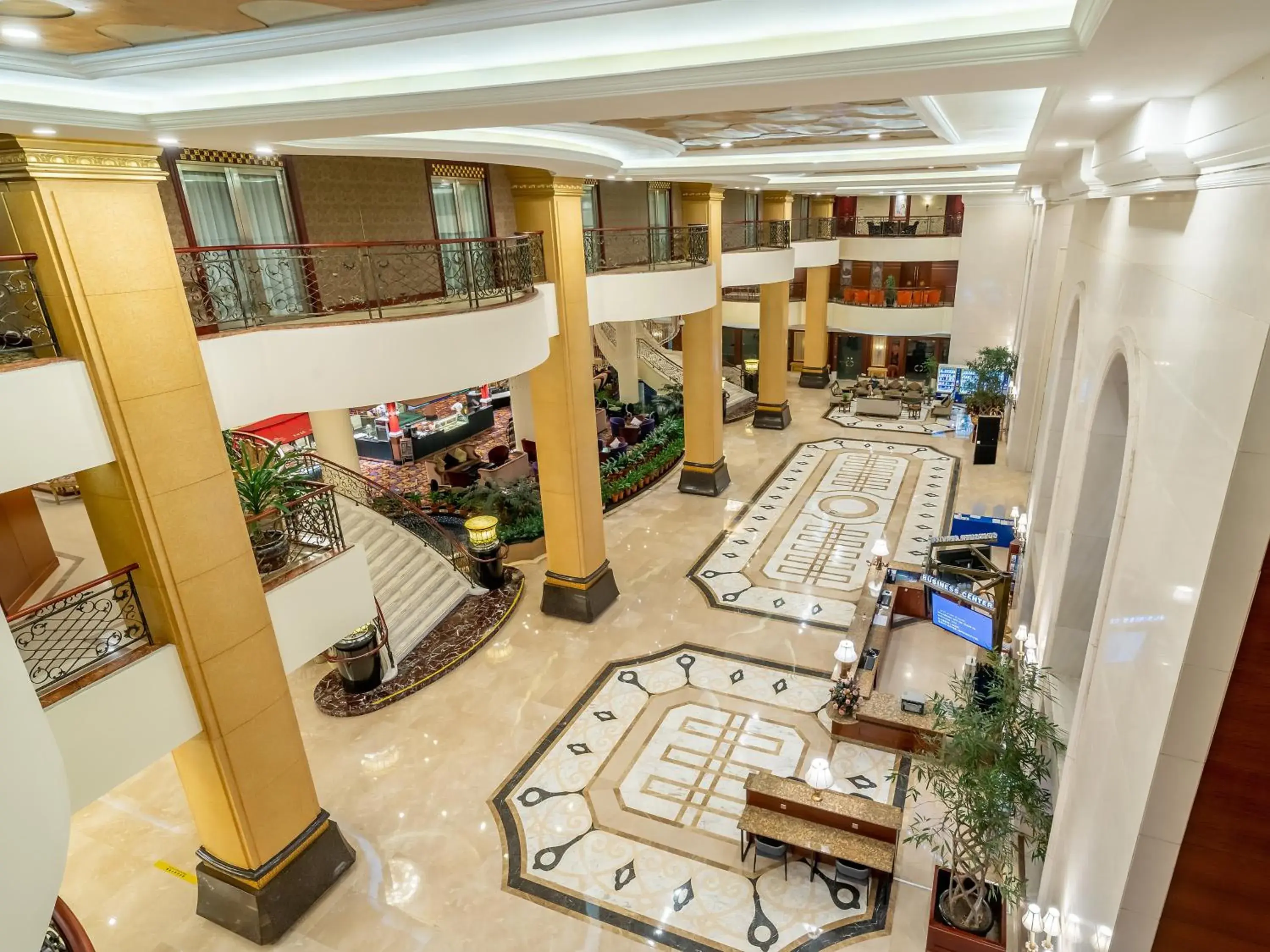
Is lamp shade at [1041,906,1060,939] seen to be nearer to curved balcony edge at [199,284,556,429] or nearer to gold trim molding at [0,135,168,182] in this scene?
curved balcony edge at [199,284,556,429]

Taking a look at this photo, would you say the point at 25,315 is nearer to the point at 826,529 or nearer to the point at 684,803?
the point at 684,803

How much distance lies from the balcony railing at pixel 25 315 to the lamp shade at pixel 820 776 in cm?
601

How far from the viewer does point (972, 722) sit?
5023 millimetres

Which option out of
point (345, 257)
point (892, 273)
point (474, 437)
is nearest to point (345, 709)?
point (345, 257)

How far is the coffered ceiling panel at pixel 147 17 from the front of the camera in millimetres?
2371

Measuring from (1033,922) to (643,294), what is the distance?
26.9 feet

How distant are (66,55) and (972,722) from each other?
246 inches

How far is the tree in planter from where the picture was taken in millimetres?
15883

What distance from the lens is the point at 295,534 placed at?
19.2 ft

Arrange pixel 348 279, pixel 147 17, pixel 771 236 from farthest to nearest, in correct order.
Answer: pixel 771 236 → pixel 348 279 → pixel 147 17

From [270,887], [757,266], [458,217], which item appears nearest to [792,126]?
[458,217]

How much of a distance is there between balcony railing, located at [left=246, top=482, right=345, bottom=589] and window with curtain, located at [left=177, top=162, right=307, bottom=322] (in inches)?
89.4

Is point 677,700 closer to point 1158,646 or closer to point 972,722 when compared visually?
point 972,722

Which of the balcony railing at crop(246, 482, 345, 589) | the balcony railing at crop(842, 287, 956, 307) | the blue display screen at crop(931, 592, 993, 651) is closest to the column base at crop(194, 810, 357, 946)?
the balcony railing at crop(246, 482, 345, 589)
